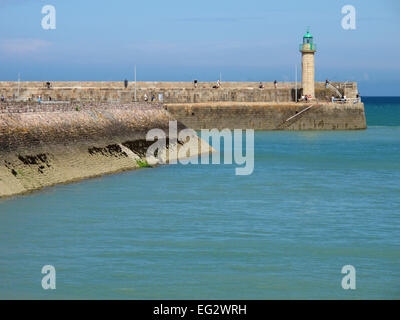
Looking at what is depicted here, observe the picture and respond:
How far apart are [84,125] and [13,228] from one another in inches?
476

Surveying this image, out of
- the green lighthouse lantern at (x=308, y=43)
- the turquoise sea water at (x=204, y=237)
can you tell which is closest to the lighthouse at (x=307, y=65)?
the green lighthouse lantern at (x=308, y=43)

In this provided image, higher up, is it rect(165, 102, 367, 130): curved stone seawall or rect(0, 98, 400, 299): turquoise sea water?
rect(165, 102, 367, 130): curved stone seawall

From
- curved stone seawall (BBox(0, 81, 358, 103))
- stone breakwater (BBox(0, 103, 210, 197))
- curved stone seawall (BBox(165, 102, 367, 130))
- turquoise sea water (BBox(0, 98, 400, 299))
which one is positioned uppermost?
curved stone seawall (BBox(0, 81, 358, 103))

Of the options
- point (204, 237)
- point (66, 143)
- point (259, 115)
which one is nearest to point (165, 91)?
point (259, 115)

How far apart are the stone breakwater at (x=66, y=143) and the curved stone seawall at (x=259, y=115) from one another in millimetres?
19018

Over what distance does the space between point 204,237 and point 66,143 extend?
10.8m

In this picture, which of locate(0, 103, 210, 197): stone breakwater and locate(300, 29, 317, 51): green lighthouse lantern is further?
locate(300, 29, 317, 51): green lighthouse lantern

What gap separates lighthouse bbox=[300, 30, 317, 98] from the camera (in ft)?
191

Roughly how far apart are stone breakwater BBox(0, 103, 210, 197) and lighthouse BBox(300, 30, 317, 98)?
23616mm

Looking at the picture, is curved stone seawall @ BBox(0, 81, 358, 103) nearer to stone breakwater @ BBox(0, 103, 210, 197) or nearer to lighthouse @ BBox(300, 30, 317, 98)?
lighthouse @ BBox(300, 30, 317, 98)

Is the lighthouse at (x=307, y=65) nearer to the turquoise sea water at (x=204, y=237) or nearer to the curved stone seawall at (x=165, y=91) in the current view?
the curved stone seawall at (x=165, y=91)

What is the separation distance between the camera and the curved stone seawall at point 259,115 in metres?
55.6

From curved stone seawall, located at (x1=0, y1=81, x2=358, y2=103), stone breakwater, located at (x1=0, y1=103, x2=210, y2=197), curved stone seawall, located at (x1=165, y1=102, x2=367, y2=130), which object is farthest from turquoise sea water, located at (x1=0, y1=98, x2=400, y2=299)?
curved stone seawall, located at (x1=0, y1=81, x2=358, y2=103)

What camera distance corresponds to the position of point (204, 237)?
1792cm
